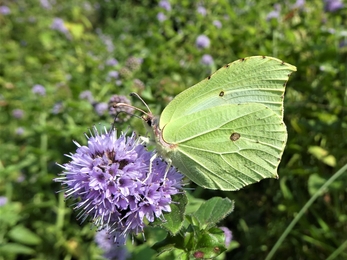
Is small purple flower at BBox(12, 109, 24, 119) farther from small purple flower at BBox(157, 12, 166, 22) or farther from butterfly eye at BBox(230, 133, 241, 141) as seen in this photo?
butterfly eye at BBox(230, 133, 241, 141)

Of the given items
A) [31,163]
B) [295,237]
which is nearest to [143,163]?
[295,237]

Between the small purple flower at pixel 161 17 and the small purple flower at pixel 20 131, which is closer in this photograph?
the small purple flower at pixel 20 131

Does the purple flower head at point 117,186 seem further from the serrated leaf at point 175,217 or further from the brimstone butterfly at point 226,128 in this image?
the brimstone butterfly at point 226,128

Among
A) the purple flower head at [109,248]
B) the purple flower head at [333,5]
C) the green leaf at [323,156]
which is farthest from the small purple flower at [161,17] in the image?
the purple flower head at [109,248]

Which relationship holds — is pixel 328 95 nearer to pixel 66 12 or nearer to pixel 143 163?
pixel 143 163

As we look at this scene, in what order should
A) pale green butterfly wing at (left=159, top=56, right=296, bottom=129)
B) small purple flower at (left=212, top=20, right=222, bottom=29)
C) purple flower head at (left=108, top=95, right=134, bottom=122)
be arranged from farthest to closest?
small purple flower at (left=212, top=20, right=222, bottom=29) < purple flower head at (left=108, top=95, right=134, bottom=122) < pale green butterfly wing at (left=159, top=56, right=296, bottom=129)

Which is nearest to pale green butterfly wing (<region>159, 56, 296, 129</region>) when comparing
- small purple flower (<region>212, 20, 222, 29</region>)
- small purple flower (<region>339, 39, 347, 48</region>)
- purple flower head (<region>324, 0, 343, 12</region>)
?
small purple flower (<region>339, 39, 347, 48</region>)
